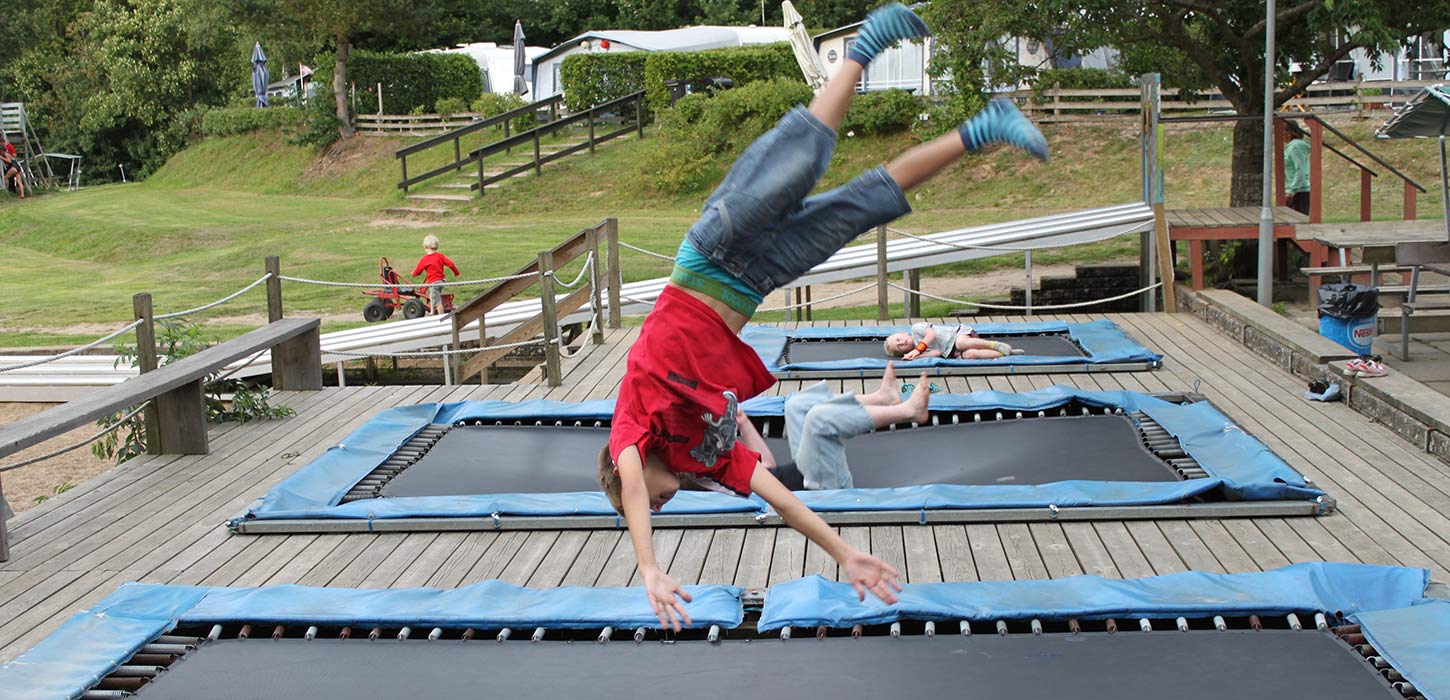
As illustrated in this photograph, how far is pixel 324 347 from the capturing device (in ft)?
30.1

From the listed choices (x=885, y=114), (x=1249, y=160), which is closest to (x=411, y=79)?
(x=885, y=114)

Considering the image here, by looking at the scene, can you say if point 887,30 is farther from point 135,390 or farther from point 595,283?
point 595,283

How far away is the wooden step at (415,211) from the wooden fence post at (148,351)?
14.2m

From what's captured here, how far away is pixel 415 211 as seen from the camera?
20.0m

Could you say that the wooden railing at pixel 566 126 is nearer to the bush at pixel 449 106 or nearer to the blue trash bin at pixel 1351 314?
the bush at pixel 449 106

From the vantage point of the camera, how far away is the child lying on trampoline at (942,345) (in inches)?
279

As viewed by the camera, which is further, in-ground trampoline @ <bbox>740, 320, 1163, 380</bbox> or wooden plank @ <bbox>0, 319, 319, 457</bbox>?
in-ground trampoline @ <bbox>740, 320, 1163, 380</bbox>

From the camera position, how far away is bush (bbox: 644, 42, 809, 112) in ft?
76.6

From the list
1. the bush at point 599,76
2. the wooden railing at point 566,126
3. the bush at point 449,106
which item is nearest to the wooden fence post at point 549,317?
the wooden railing at point 566,126

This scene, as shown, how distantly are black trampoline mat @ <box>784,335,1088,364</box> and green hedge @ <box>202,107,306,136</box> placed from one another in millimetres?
21745

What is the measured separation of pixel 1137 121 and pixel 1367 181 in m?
8.33

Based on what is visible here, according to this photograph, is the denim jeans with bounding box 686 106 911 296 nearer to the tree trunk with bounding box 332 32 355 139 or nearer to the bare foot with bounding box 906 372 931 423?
Result: the bare foot with bounding box 906 372 931 423

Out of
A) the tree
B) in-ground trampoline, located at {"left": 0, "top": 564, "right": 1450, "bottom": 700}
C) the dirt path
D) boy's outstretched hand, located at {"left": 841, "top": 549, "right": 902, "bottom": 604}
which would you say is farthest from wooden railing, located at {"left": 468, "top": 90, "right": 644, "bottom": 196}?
boy's outstretched hand, located at {"left": 841, "top": 549, "right": 902, "bottom": 604}

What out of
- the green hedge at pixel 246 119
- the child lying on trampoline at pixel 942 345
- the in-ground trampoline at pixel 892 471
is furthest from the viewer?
the green hedge at pixel 246 119
